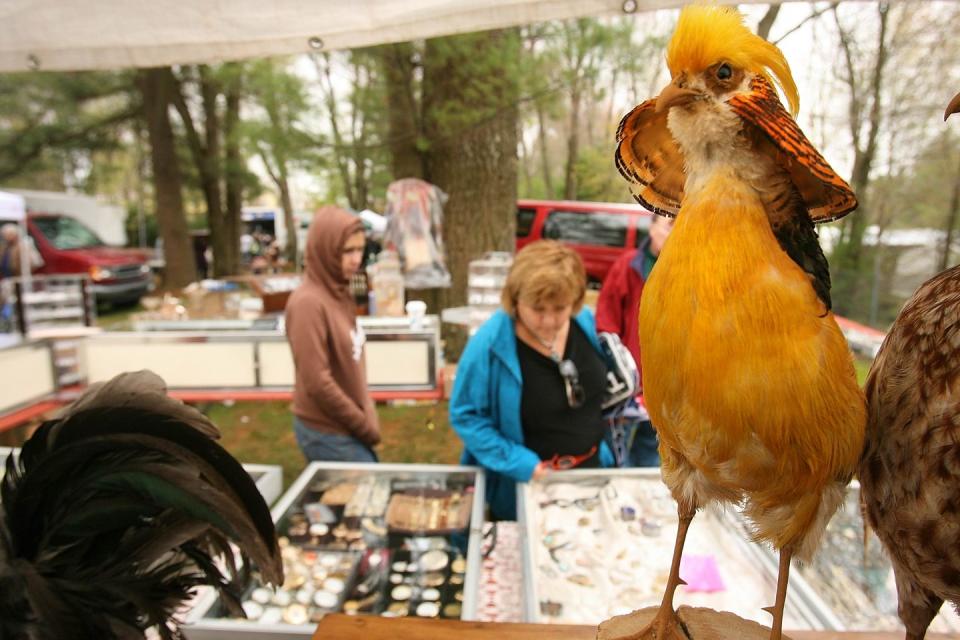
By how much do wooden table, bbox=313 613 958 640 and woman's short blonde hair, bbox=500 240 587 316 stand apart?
1.40 m

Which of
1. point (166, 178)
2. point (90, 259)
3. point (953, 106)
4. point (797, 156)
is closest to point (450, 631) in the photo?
point (797, 156)

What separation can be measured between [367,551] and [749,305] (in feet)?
6.60

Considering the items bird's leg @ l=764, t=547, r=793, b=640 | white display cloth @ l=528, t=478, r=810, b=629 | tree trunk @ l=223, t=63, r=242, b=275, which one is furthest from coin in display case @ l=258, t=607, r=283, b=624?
tree trunk @ l=223, t=63, r=242, b=275

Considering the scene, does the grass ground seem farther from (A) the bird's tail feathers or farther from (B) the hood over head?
(A) the bird's tail feathers

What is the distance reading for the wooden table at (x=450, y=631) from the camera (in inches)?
37.6

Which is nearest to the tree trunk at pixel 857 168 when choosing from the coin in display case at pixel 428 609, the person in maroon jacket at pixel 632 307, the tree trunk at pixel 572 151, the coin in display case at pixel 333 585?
the tree trunk at pixel 572 151

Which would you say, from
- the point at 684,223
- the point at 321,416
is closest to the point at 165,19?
the point at 684,223

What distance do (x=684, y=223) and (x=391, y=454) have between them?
4688 millimetres

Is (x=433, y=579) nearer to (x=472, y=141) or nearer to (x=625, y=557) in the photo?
(x=625, y=557)

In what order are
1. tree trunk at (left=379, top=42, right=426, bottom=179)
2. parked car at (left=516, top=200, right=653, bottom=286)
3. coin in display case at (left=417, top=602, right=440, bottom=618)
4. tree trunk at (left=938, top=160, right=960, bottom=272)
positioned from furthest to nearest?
parked car at (left=516, top=200, right=653, bottom=286) < tree trunk at (left=938, top=160, right=960, bottom=272) < tree trunk at (left=379, top=42, right=426, bottom=179) < coin in display case at (left=417, top=602, right=440, bottom=618)

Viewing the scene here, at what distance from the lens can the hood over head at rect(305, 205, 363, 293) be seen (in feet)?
8.61

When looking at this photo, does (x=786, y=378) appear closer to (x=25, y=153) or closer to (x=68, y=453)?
(x=68, y=453)

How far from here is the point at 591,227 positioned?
10.4m

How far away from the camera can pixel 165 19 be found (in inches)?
53.1
